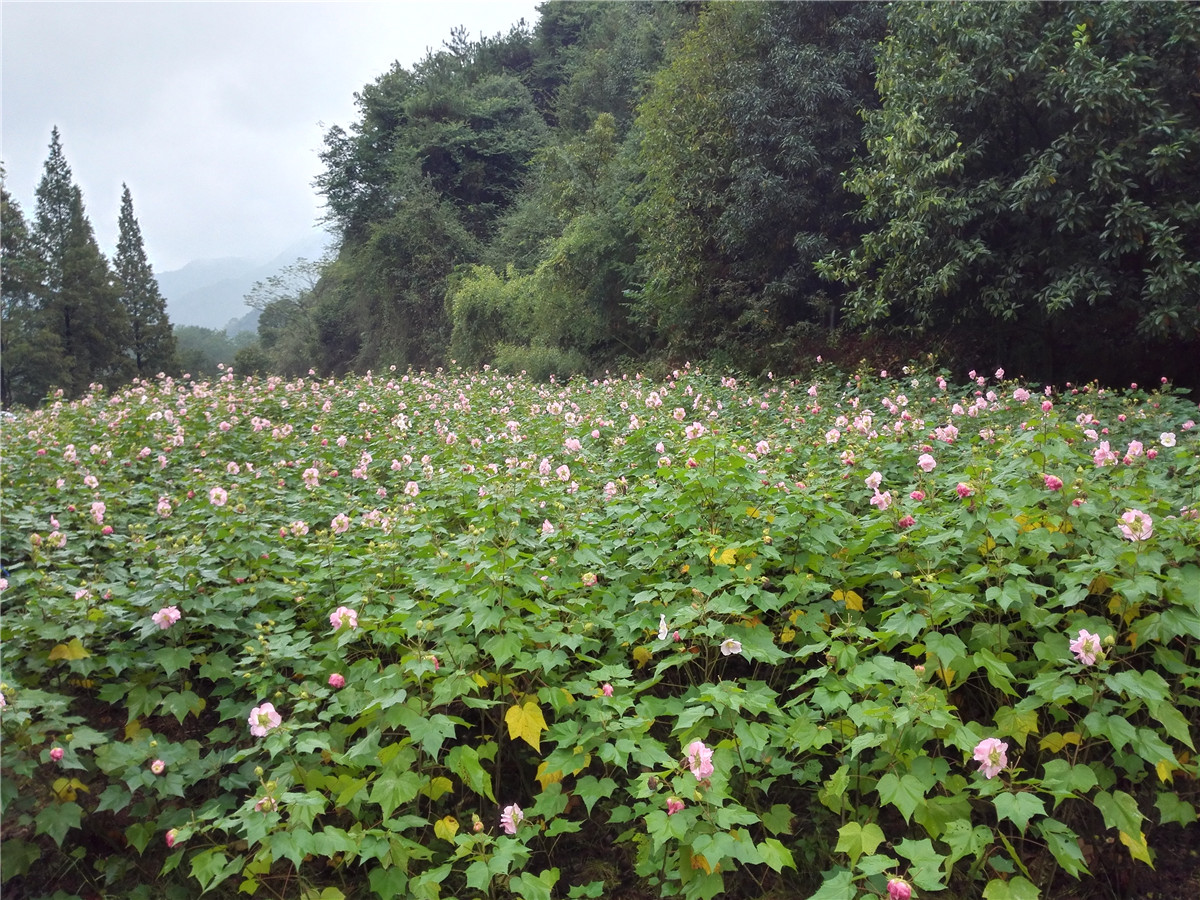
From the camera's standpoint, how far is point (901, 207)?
8.86 metres

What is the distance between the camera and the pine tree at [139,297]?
26.1 metres

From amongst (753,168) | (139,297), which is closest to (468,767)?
(753,168)

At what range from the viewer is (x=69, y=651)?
2.36m

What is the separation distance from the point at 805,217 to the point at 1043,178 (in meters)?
4.17

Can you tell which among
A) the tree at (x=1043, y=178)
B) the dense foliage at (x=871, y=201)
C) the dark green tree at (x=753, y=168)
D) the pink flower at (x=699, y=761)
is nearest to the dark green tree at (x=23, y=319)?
the dense foliage at (x=871, y=201)

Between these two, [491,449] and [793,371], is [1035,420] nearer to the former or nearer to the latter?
[491,449]

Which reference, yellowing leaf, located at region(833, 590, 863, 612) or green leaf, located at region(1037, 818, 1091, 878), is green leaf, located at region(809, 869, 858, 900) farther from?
yellowing leaf, located at region(833, 590, 863, 612)

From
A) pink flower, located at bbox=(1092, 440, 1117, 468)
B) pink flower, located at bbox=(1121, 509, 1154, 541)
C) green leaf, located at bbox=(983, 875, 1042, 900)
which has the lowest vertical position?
green leaf, located at bbox=(983, 875, 1042, 900)

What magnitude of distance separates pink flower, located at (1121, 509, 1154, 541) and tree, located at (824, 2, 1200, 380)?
6125mm

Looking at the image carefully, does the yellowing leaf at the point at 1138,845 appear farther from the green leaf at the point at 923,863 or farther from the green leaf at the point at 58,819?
the green leaf at the point at 58,819

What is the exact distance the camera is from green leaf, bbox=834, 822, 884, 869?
72.8 inches

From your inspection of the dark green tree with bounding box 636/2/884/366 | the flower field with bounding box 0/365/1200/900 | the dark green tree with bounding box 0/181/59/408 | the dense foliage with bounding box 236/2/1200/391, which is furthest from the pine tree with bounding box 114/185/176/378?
the flower field with bounding box 0/365/1200/900

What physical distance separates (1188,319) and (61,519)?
341 inches

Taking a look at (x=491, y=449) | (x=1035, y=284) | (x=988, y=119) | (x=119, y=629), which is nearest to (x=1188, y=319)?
(x=1035, y=284)
